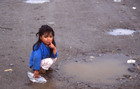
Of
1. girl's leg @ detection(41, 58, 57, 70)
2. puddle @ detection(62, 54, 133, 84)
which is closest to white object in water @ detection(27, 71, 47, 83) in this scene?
girl's leg @ detection(41, 58, 57, 70)

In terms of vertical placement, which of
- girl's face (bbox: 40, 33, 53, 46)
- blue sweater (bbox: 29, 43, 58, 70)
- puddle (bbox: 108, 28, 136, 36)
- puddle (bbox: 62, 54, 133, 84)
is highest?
girl's face (bbox: 40, 33, 53, 46)

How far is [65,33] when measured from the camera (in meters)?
6.35

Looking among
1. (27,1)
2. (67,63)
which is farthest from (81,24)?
(27,1)

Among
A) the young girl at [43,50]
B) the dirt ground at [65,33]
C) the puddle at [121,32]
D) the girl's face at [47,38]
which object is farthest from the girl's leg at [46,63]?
the puddle at [121,32]

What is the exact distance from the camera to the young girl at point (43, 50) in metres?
3.92

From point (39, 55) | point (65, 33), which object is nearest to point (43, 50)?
point (39, 55)

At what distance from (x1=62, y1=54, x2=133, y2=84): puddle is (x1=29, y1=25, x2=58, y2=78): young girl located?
0.47 m

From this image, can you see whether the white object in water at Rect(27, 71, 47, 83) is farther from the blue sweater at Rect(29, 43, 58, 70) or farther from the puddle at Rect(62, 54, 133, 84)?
the puddle at Rect(62, 54, 133, 84)

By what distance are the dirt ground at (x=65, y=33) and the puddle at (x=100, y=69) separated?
0.55 ft

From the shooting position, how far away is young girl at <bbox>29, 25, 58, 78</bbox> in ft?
12.9

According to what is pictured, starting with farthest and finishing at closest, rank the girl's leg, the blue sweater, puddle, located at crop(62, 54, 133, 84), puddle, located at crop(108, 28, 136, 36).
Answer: puddle, located at crop(108, 28, 136, 36), puddle, located at crop(62, 54, 133, 84), the girl's leg, the blue sweater

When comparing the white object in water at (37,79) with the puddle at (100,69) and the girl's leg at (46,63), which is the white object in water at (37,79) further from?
the puddle at (100,69)

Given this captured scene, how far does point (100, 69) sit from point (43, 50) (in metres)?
1.18

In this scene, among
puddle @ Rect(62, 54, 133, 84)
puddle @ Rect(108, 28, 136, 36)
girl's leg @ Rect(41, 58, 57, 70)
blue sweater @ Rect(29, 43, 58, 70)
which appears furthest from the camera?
puddle @ Rect(108, 28, 136, 36)
